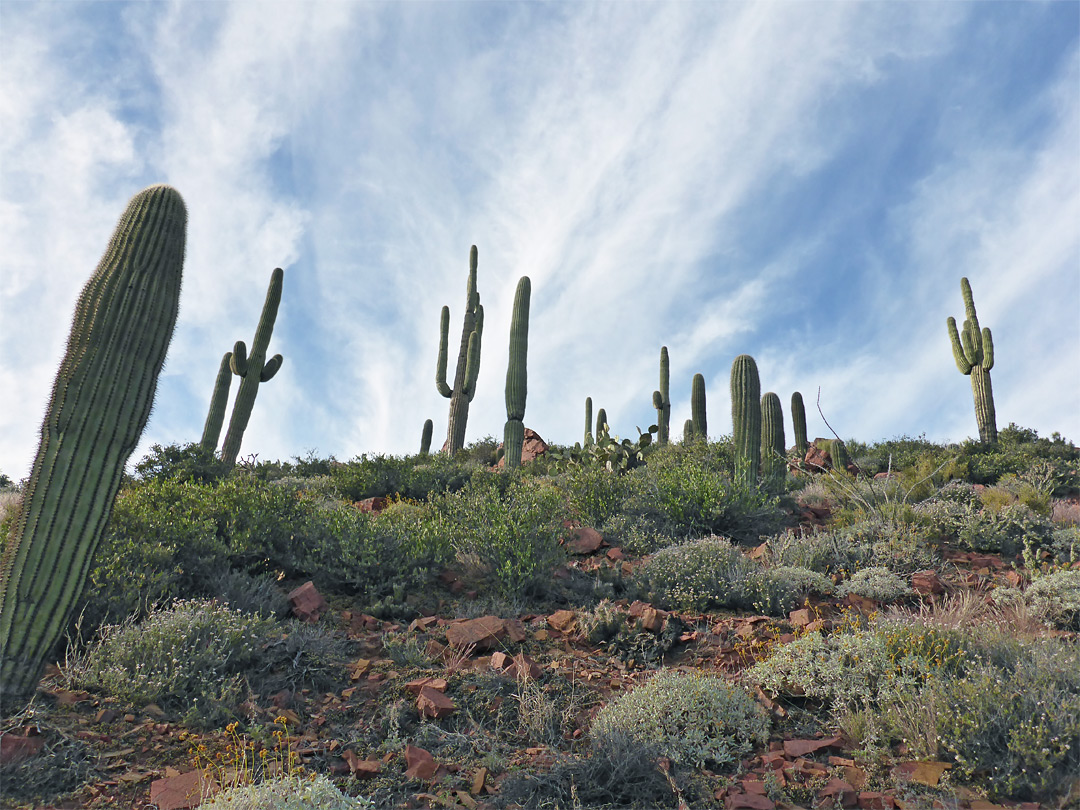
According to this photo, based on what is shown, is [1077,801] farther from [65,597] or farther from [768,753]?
[65,597]

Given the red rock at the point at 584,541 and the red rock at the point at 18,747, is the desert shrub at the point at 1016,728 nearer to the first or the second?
the red rock at the point at 584,541

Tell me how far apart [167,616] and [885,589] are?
6618 mm

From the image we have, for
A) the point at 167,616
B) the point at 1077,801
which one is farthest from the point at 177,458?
the point at 1077,801

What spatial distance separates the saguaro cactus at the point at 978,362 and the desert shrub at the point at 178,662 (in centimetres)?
2171

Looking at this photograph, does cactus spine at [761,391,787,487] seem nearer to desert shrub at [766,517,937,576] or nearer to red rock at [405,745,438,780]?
desert shrub at [766,517,937,576]

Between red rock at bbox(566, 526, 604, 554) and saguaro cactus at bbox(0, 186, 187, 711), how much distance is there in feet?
17.0

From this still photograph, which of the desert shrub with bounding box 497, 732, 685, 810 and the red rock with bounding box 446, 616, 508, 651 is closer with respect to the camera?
the desert shrub with bounding box 497, 732, 685, 810

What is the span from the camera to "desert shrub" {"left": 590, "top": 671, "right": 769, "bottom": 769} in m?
4.34

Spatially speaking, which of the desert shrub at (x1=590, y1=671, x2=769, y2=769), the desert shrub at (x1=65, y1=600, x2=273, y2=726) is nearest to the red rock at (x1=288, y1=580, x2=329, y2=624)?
the desert shrub at (x1=65, y1=600, x2=273, y2=726)

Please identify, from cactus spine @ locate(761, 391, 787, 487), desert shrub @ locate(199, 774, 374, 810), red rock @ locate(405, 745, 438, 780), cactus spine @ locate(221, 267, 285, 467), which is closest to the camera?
desert shrub @ locate(199, 774, 374, 810)

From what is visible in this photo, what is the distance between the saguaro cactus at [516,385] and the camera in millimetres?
16156

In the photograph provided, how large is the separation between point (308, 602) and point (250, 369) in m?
10.4

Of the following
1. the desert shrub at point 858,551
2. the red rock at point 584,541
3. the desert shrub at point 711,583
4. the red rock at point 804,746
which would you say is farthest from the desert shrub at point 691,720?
the red rock at point 584,541

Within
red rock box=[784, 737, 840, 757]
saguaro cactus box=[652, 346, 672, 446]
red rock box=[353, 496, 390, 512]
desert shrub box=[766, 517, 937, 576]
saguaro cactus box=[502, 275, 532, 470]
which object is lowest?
red rock box=[784, 737, 840, 757]
